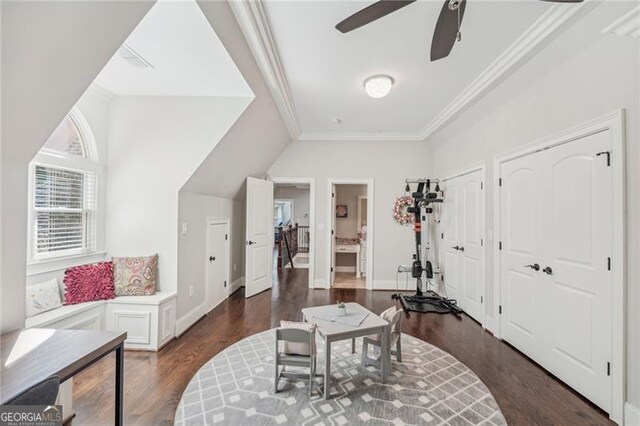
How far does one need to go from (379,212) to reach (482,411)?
11.5 feet

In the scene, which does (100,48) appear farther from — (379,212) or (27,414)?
(379,212)

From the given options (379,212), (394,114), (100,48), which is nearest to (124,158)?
(100,48)

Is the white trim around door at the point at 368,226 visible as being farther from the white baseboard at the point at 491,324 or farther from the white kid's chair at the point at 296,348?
the white kid's chair at the point at 296,348

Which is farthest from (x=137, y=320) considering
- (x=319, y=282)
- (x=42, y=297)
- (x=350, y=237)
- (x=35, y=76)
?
(x=350, y=237)

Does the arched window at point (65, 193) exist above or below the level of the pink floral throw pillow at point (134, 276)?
above

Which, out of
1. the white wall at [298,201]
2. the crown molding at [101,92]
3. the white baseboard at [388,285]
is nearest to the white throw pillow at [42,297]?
the crown molding at [101,92]

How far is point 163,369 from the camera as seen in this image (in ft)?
7.73

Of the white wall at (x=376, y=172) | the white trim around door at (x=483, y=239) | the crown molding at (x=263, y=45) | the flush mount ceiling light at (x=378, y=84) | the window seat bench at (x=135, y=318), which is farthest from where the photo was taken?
the white wall at (x=376, y=172)

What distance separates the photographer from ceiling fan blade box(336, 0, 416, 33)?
144cm

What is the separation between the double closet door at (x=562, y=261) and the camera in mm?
1936

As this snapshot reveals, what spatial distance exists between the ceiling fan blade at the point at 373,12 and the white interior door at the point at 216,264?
10.1ft

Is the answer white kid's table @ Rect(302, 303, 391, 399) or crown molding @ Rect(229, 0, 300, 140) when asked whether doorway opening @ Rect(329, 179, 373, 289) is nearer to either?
crown molding @ Rect(229, 0, 300, 140)

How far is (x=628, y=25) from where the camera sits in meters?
1.68

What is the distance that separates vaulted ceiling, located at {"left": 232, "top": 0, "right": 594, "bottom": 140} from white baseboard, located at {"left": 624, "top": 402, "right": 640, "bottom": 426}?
2.62 meters
